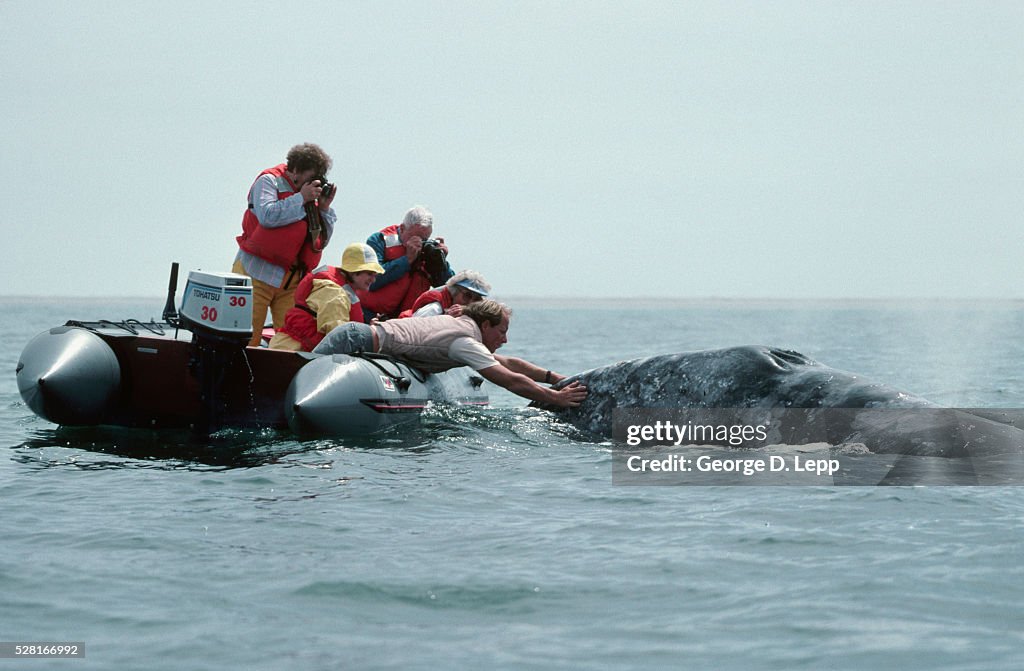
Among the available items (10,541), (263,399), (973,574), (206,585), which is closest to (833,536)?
(973,574)

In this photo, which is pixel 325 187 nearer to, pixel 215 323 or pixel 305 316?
pixel 305 316

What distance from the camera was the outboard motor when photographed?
28.4 feet

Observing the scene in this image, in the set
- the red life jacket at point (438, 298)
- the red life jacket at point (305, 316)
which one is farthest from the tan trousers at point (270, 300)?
the red life jacket at point (438, 298)

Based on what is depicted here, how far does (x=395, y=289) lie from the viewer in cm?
1150

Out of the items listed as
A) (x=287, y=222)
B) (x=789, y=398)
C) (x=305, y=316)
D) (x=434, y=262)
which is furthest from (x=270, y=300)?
(x=789, y=398)

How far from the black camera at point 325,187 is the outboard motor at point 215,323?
1398 mm

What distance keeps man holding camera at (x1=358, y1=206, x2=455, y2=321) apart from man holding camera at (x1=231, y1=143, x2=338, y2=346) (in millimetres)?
1213

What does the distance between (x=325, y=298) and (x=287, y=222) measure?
2.43 ft

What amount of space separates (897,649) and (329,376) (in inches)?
214

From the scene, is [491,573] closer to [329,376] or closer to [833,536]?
[833,536]

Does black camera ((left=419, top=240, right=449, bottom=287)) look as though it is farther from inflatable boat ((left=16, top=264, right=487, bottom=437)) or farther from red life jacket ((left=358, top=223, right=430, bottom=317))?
inflatable boat ((left=16, top=264, right=487, bottom=437))

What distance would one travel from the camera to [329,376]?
28.8 feet

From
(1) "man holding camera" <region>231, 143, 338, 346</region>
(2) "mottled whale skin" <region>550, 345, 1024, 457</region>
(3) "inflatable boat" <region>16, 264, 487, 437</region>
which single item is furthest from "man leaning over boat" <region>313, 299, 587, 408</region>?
(1) "man holding camera" <region>231, 143, 338, 346</region>

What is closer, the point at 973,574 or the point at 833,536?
the point at 973,574
